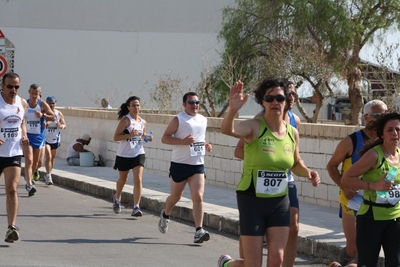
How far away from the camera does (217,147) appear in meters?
15.6

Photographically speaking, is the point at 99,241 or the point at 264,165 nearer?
the point at 264,165

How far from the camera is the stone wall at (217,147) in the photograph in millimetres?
12359

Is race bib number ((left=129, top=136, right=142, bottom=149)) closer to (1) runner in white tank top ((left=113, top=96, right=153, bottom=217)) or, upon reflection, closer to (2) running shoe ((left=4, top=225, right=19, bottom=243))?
(1) runner in white tank top ((left=113, top=96, right=153, bottom=217))

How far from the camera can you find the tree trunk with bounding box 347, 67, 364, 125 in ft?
85.2

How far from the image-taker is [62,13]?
39.4m

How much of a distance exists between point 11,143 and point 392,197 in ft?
16.0

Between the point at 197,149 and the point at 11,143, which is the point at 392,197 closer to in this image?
the point at 197,149

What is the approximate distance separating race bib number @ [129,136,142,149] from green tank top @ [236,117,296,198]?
6.10m

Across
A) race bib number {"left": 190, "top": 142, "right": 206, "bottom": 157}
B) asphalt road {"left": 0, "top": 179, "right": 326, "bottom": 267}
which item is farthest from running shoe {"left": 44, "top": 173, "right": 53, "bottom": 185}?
race bib number {"left": 190, "top": 142, "right": 206, "bottom": 157}

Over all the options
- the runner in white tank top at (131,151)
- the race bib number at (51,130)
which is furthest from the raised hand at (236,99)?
the race bib number at (51,130)

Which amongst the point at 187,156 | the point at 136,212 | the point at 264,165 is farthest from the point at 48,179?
the point at 264,165

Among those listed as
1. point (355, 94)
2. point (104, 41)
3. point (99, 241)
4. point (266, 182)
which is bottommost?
point (99, 241)

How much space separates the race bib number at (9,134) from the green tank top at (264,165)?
4081 mm

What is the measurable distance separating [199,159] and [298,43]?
16.1 meters
